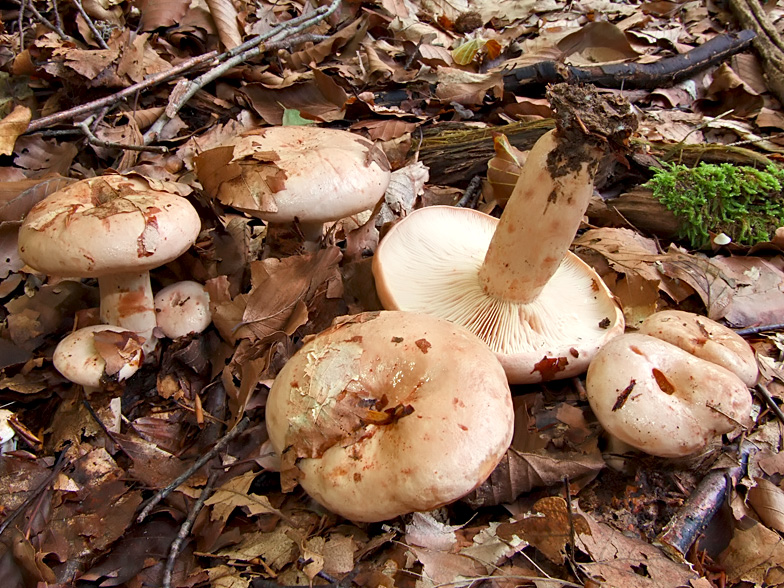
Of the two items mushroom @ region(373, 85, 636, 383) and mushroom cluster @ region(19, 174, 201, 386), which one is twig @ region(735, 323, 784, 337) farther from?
mushroom cluster @ region(19, 174, 201, 386)

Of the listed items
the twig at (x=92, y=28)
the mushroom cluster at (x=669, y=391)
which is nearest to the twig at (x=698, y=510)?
the mushroom cluster at (x=669, y=391)

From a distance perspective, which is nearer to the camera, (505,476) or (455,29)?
(505,476)

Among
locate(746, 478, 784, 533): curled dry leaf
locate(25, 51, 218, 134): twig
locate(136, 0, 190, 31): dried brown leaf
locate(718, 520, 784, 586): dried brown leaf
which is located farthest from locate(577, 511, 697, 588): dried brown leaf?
locate(136, 0, 190, 31): dried brown leaf

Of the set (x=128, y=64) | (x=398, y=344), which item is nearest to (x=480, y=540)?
(x=398, y=344)

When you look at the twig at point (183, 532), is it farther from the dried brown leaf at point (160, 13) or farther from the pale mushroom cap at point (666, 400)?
the dried brown leaf at point (160, 13)

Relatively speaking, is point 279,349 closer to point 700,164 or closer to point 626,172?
point 626,172

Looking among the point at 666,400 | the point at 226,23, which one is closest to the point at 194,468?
the point at 666,400
